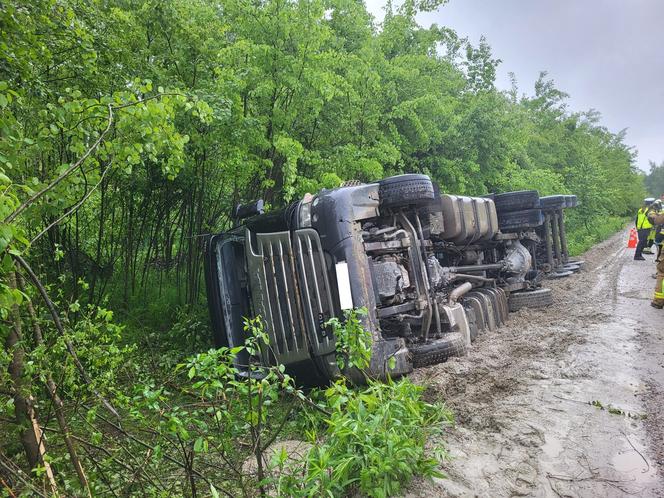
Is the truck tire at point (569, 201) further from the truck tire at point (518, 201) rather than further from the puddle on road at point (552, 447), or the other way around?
the puddle on road at point (552, 447)

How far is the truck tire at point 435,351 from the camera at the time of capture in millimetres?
4039

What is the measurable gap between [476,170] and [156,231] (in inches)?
287

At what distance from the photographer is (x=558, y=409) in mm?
3248

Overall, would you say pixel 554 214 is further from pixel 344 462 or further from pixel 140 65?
pixel 344 462

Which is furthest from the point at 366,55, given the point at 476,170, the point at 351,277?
the point at 351,277

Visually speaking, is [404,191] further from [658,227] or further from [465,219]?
[658,227]

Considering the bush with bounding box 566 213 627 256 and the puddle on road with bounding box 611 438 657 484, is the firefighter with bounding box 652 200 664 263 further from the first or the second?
the puddle on road with bounding box 611 438 657 484

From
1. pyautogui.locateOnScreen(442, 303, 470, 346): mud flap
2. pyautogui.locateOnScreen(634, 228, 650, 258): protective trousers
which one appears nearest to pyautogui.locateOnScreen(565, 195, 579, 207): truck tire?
pyautogui.locateOnScreen(634, 228, 650, 258): protective trousers

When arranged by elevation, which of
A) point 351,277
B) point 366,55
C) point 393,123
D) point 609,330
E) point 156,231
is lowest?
point 609,330

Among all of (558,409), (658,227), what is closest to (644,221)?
(658,227)

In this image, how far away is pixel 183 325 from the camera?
19.6ft

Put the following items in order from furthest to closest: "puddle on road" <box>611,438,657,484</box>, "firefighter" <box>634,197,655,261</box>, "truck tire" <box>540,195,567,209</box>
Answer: "firefighter" <box>634,197,655,261</box>
"truck tire" <box>540,195,567,209</box>
"puddle on road" <box>611,438,657,484</box>

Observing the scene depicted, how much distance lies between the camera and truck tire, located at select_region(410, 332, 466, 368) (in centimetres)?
404

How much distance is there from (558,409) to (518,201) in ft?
17.2
